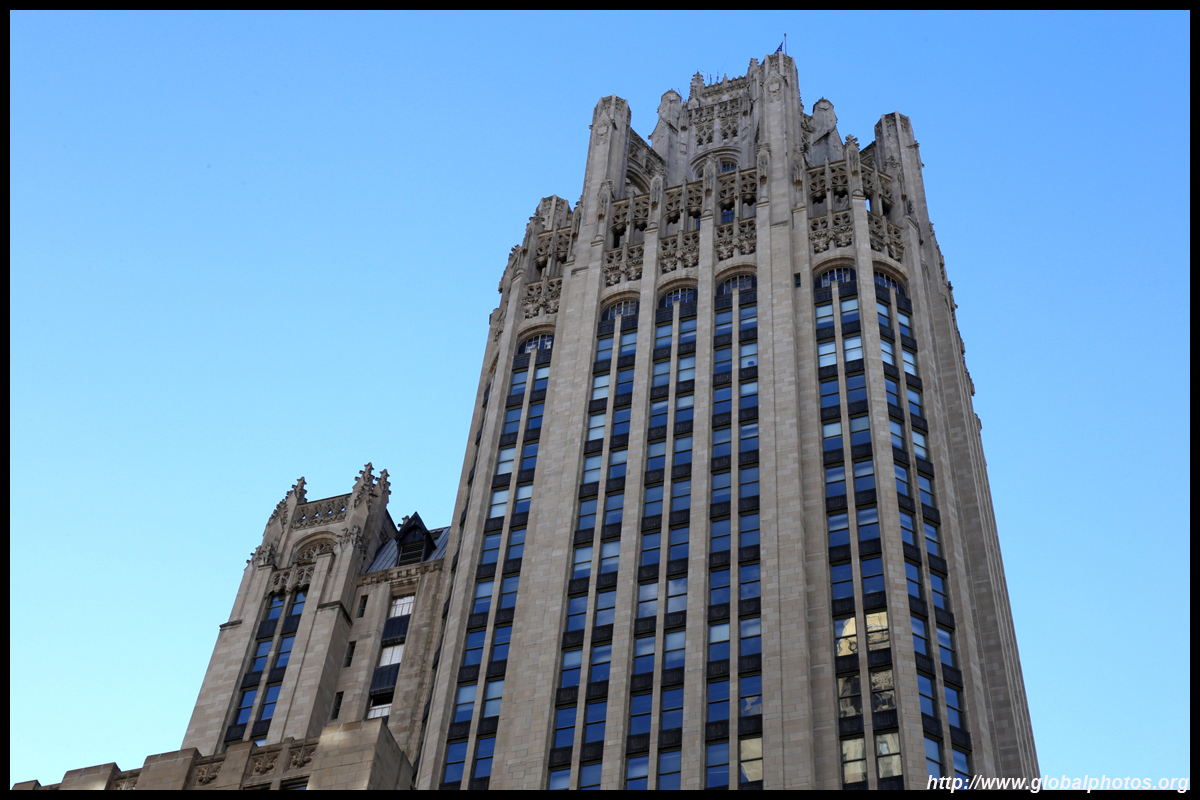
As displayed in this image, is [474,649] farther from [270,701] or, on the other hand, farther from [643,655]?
[270,701]

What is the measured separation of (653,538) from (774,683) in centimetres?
1210

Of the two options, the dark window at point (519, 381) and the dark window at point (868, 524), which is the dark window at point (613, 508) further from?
the dark window at point (519, 381)

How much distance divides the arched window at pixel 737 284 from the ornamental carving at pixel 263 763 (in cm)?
4729

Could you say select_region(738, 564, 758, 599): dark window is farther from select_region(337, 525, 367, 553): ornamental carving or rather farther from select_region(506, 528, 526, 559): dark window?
select_region(337, 525, 367, 553): ornamental carving

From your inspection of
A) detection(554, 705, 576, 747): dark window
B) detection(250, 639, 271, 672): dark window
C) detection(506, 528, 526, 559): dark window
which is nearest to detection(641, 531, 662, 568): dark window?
detection(506, 528, 526, 559): dark window

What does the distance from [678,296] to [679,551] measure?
24.1m

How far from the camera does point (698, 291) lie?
82.7 metres

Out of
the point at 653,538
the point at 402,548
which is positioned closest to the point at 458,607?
the point at 653,538

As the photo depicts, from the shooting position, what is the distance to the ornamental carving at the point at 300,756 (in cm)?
4134

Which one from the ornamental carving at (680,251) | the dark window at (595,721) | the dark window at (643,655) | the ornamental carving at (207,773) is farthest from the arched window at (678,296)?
the ornamental carving at (207,773)

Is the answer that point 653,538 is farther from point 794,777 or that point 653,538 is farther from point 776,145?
point 776,145

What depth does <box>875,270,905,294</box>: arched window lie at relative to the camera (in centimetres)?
8131

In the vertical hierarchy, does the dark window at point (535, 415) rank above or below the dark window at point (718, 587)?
above

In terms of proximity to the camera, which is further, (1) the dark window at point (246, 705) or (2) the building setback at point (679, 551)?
(1) the dark window at point (246, 705)
